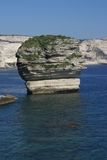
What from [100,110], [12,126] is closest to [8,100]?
[100,110]

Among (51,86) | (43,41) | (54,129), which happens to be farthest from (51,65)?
(54,129)

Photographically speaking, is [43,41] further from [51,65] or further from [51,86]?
[51,86]

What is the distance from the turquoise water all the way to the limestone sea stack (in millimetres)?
5652

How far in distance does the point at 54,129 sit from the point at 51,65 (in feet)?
133

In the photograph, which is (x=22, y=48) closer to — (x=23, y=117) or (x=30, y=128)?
(x=23, y=117)

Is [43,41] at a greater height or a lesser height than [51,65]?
greater

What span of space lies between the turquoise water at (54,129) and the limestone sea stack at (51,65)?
5.65 metres

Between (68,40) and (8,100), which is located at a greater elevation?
(68,40)

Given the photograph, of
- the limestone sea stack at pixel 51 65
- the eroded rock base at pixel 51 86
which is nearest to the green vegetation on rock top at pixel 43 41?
the limestone sea stack at pixel 51 65

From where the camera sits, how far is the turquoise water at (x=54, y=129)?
46969mm

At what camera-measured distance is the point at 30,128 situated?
6003 centimetres

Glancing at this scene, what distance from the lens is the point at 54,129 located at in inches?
2306

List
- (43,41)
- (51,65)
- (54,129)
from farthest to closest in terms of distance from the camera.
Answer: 1. (43,41)
2. (51,65)
3. (54,129)

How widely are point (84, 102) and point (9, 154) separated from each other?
→ 1622 inches
